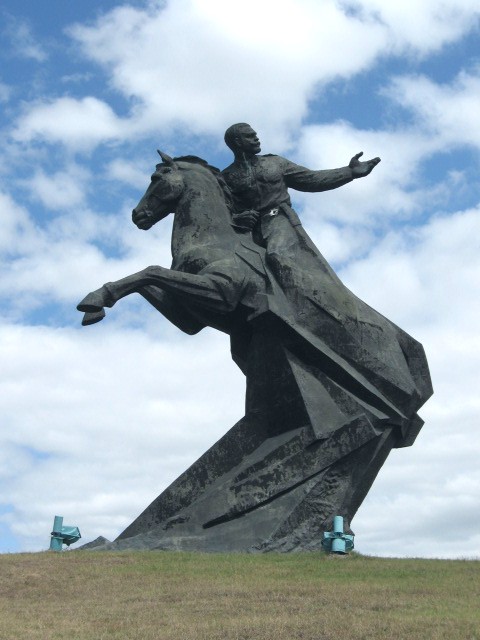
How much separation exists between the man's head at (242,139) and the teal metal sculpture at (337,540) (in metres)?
5.61

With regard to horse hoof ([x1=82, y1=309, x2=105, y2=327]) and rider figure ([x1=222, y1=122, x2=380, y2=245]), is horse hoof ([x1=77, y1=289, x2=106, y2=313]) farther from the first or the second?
rider figure ([x1=222, y1=122, x2=380, y2=245])

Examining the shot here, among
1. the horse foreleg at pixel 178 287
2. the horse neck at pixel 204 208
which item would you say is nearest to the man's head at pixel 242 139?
the horse neck at pixel 204 208

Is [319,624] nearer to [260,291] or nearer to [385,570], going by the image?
[385,570]

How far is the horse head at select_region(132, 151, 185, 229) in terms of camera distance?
15680 mm

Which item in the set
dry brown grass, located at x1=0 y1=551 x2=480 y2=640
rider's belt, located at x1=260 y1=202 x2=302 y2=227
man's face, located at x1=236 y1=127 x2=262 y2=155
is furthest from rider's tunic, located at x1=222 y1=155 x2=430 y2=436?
dry brown grass, located at x1=0 y1=551 x2=480 y2=640

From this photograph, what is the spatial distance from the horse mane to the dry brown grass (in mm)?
5286

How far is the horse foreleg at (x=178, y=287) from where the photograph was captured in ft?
47.5

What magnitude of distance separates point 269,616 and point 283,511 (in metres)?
4.33

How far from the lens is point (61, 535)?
44.9ft

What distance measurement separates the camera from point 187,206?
51.0 ft

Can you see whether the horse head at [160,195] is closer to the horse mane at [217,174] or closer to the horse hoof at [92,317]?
the horse mane at [217,174]

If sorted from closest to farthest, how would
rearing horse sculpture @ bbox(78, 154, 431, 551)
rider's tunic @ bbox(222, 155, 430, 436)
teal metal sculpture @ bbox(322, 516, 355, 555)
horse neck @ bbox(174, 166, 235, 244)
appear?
teal metal sculpture @ bbox(322, 516, 355, 555) < rearing horse sculpture @ bbox(78, 154, 431, 551) < rider's tunic @ bbox(222, 155, 430, 436) < horse neck @ bbox(174, 166, 235, 244)

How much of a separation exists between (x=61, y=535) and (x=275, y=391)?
3.30 m

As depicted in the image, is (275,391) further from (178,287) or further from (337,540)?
(337,540)
